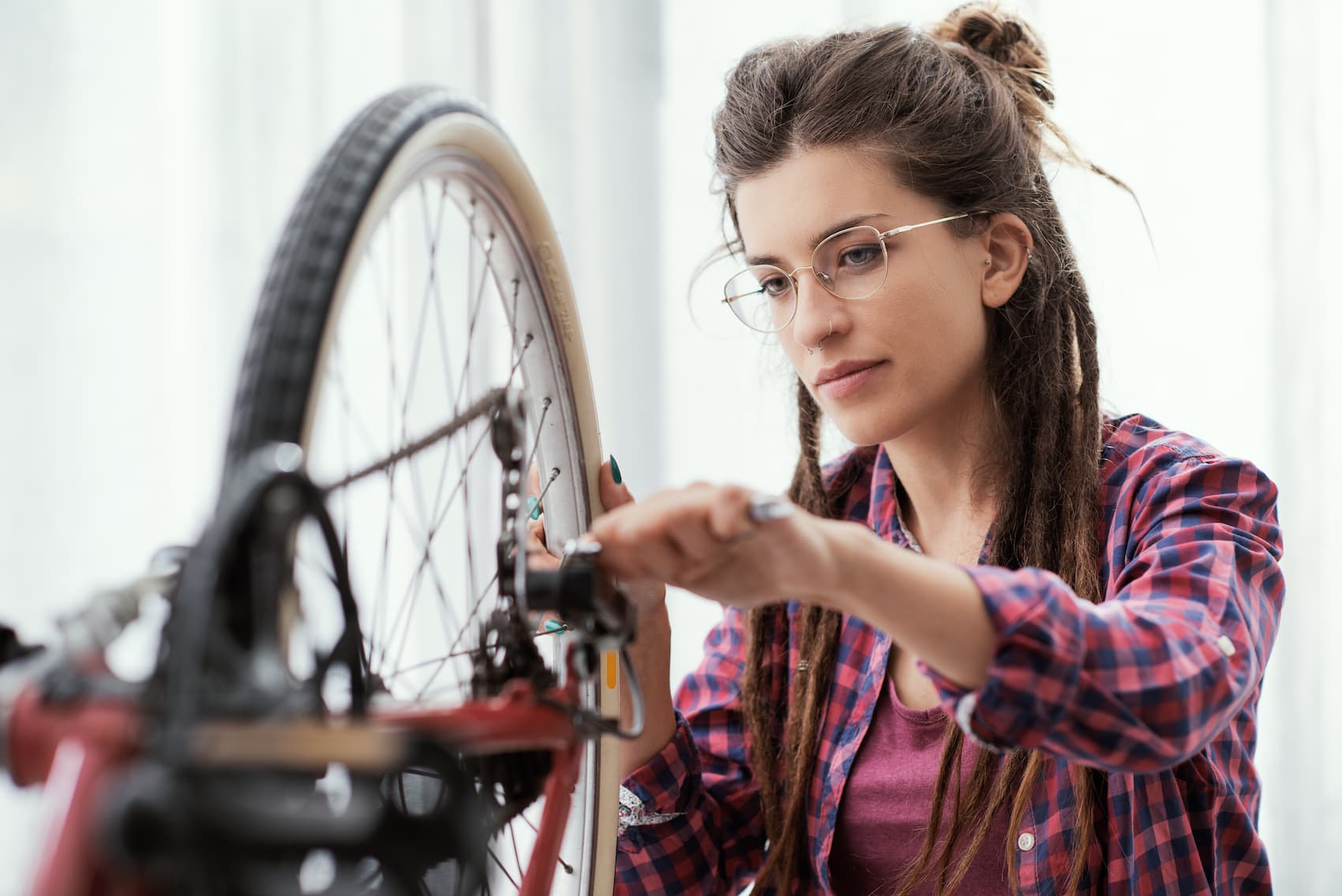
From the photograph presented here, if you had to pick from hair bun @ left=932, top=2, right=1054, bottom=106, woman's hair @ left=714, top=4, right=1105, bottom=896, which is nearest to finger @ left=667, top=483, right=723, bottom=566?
woman's hair @ left=714, top=4, right=1105, bottom=896

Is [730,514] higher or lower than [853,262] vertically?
lower

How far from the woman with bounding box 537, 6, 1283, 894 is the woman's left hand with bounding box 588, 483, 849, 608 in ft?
0.70

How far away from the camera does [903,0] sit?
150 cm

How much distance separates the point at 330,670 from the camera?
0.44m

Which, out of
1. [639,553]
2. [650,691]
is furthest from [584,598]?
[650,691]

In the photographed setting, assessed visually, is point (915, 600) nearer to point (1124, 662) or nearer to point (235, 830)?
point (1124, 662)

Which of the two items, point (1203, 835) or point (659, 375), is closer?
point (1203, 835)

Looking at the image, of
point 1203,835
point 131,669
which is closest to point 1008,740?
point 1203,835

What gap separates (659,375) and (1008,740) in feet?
3.48

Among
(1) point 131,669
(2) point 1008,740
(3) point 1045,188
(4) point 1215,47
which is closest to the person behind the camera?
(2) point 1008,740

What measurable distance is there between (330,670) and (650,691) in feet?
1.63

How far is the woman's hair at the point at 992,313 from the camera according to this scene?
909 millimetres

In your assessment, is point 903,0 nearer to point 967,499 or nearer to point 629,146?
point 629,146

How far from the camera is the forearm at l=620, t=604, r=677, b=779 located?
865 millimetres
